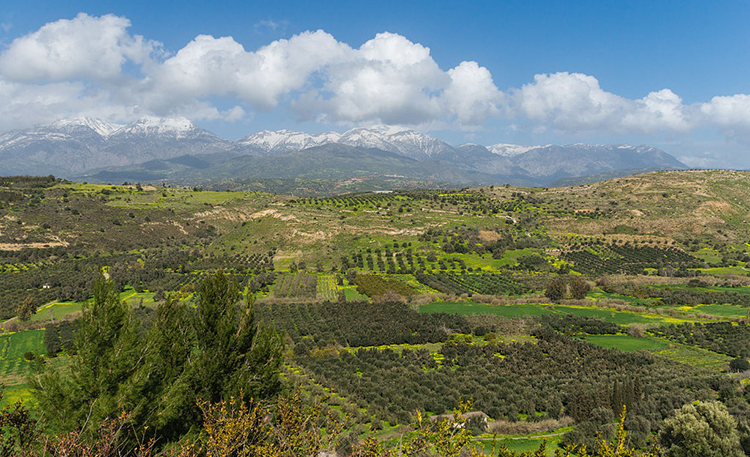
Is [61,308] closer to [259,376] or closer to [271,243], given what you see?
[271,243]

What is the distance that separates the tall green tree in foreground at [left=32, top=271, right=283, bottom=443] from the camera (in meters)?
15.1

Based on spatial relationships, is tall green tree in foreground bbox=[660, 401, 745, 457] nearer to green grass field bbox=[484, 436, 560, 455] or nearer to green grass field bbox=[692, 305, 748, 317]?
green grass field bbox=[484, 436, 560, 455]

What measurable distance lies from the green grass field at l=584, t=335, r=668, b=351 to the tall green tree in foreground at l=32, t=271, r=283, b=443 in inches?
1731

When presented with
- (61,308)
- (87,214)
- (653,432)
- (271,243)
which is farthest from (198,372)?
(87,214)

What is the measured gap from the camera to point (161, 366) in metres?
18.4

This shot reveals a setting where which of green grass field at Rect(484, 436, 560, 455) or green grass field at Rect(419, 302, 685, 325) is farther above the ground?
A: green grass field at Rect(484, 436, 560, 455)

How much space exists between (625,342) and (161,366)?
172 feet

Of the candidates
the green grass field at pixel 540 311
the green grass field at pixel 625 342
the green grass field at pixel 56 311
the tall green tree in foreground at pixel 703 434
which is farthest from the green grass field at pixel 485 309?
the green grass field at pixel 56 311

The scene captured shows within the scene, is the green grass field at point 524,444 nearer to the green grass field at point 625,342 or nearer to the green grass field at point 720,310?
the green grass field at point 625,342

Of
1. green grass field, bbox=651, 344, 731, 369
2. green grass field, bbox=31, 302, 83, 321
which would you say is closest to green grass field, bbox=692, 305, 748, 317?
green grass field, bbox=651, 344, 731, 369

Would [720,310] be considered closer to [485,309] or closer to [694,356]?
[694,356]

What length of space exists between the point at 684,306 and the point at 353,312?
186 feet

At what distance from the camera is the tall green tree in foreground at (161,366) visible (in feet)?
49.6

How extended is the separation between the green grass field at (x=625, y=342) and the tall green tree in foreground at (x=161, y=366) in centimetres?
4396
